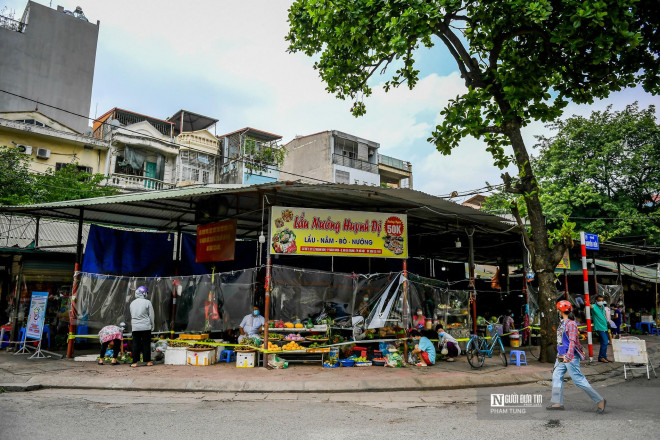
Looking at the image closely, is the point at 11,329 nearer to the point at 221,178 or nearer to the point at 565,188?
the point at 221,178

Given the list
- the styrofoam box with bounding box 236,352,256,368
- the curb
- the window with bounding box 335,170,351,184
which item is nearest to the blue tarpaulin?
the curb

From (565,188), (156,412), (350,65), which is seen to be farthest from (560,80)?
(565,188)

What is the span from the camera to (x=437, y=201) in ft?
36.3

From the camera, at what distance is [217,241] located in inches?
471

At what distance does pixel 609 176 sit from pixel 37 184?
2904 cm

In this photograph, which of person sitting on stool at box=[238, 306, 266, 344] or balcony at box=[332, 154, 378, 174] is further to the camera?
balcony at box=[332, 154, 378, 174]

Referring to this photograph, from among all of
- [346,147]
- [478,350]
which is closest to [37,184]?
[478,350]

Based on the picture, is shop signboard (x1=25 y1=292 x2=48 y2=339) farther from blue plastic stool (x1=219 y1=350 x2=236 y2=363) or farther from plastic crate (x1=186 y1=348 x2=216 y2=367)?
blue plastic stool (x1=219 y1=350 x2=236 y2=363)

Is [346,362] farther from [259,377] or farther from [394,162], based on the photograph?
[394,162]

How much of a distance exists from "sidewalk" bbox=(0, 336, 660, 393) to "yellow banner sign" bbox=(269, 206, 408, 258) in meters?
2.69

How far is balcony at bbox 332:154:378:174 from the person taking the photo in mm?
35156

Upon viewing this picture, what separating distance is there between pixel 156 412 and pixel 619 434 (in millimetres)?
5897

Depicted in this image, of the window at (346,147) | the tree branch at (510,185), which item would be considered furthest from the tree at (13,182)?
the window at (346,147)

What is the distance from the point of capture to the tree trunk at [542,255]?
11.2 metres
